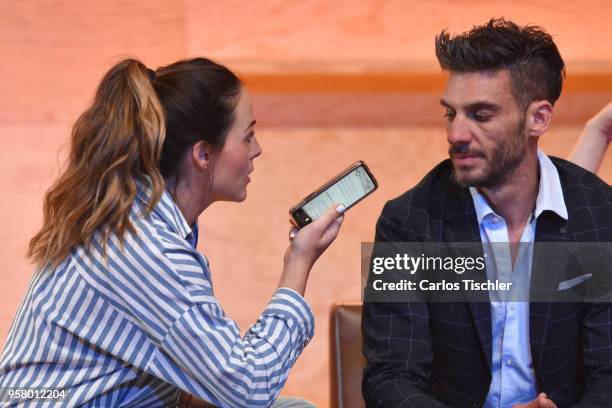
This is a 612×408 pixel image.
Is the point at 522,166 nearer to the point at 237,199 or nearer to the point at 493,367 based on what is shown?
the point at 493,367

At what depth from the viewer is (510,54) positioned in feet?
5.05

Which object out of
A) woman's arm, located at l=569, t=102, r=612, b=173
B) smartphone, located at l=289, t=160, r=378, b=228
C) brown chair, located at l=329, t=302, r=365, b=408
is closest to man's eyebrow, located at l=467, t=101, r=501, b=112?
smartphone, located at l=289, t=160, r=378, b=228

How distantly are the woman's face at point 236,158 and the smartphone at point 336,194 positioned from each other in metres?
0.09

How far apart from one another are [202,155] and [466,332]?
491 millimetres

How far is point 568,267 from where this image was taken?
1507 millimetres

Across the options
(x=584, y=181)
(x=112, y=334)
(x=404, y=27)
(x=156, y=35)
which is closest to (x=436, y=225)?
(x=584, y=181)

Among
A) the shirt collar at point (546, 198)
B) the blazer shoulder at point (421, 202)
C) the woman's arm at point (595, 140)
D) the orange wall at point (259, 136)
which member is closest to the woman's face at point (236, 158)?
the blazer shoulder at point (421, 202)

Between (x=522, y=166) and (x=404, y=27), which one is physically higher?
(x=404, y=27)

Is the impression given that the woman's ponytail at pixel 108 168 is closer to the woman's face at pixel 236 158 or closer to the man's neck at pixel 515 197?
the woman's face at pixel 236 158

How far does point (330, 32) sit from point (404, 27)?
0.56 feet

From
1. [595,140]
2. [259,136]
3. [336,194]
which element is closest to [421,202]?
[336,194]

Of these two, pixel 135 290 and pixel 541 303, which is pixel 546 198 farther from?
pixel 135 290

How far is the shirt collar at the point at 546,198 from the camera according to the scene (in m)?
1.50

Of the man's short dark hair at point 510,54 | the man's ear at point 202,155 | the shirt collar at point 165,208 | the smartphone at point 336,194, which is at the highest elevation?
the man's short dark hair at point 510,54
